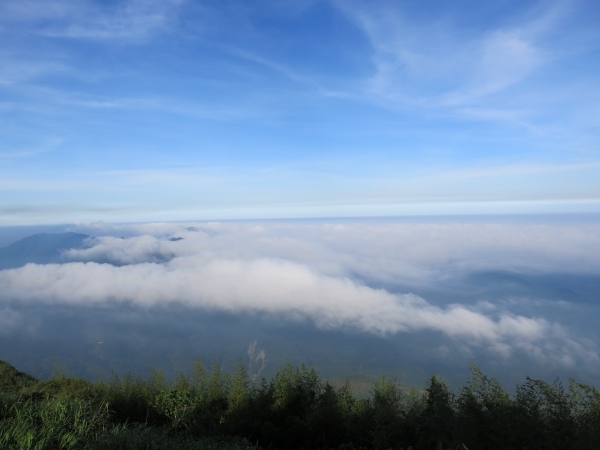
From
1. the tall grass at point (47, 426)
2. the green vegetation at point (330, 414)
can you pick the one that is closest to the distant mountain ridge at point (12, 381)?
the green vegetation at point (330, 414)

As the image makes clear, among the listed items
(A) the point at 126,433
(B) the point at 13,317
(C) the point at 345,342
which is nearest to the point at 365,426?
(A) the point at 126,433

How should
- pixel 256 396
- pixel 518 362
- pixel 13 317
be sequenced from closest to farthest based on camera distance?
1. pixel 256 396
2. pixel 518 362
3. pixel 13 317

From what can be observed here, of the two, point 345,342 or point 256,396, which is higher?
point 256,396

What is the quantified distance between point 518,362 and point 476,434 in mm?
158202

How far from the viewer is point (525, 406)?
68.3ft

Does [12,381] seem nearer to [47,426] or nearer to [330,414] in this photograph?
[330,414]

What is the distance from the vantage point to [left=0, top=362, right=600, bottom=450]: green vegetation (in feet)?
53.9

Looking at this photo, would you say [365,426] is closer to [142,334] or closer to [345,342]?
[345,342]

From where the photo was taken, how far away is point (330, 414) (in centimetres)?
2339

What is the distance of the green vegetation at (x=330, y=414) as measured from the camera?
53.9 ft

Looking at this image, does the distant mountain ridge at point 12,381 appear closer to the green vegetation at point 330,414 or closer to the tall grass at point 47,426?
the green vegetation at point 330,414

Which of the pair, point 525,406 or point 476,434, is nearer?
point 476,434

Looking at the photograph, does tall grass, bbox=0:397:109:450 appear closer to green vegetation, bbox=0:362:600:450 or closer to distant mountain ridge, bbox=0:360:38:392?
green vegetation, bbox=0:362:600:450

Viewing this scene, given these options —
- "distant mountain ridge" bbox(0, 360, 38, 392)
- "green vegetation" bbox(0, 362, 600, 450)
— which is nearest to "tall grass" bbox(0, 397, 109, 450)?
"green vegetation" bbox(0, 362, 600, 450)
